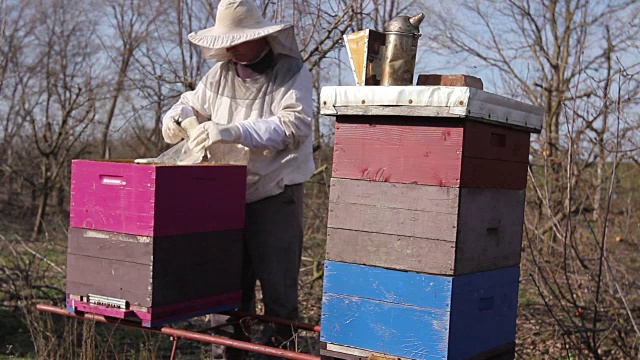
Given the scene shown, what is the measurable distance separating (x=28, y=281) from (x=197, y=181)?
3.22 meters

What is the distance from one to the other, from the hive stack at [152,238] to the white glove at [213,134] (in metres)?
0.11

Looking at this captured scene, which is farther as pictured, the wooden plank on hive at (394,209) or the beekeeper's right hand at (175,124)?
the beekeeper's right hand at (175,124)

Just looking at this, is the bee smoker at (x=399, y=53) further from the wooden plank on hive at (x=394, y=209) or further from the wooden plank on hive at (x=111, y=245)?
the wooden plank on hive at (x=111, y=245)

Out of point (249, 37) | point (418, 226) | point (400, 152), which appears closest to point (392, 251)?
point (418, 226)

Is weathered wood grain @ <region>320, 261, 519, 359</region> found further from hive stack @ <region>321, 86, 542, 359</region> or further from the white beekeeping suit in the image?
the white beekeeping suit

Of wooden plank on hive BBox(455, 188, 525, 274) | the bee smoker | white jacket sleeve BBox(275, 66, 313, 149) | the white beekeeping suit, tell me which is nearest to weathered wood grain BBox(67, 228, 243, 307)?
the white beekeeping suit

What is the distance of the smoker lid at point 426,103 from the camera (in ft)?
6.69

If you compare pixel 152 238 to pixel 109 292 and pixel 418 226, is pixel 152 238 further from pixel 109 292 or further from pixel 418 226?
pixel 418 226

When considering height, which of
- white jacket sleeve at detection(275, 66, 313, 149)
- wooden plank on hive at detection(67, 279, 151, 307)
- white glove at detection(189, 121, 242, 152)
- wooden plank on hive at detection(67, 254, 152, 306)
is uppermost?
white jacket sleeve at detection(275, 66, 313, 149)

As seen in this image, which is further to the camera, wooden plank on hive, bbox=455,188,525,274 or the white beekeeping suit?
the white beekeeping suit

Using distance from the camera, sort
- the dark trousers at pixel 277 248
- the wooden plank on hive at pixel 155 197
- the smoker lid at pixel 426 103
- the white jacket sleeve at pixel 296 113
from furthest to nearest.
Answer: the dark trousers at pixel 277 248 < the white jacket sleeve at pixel 296 113 < the wooden plank on hive at pixel 155 197 < the smoker lid at pixel 426 103

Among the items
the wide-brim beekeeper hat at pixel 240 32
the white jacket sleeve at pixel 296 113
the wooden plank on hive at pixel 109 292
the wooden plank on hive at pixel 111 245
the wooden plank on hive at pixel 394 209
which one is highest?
the wide-brim beekeeper hat at pixel 240 32

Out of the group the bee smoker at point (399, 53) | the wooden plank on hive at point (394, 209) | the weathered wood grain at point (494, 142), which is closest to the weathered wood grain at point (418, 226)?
the wooden plank on hive at point (394, 209)

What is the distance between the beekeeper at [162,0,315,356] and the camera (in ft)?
9.77
